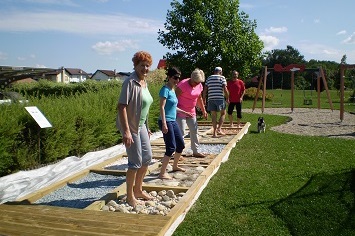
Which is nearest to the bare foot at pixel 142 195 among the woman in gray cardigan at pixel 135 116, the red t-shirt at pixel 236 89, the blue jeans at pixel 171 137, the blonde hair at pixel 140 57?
the woman in gray cardigan at pixel 135 116

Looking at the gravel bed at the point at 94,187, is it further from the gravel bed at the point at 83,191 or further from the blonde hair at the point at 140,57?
the blonde hair at the point at 140,57

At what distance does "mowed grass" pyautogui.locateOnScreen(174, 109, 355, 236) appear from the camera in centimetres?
409

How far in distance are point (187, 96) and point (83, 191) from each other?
8.28 feet

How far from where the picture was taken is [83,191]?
553 cm

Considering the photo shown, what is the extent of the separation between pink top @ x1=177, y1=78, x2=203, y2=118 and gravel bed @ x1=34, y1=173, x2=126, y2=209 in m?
1.71

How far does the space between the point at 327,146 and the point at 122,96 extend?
21.9 feet

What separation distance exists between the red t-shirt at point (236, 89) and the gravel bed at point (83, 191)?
6.30 metres

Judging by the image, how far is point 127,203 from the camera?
4.71 m

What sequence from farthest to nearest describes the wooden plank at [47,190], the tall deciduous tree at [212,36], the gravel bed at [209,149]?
the tall deciduous tree at [212,36], the gravel bed at [209,149], the wooden plank at [47,190]

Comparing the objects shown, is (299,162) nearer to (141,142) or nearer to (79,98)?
(141,142)

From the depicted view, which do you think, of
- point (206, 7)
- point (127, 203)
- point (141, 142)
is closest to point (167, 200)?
point (127, 203)

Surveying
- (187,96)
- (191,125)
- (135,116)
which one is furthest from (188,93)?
(135,116)

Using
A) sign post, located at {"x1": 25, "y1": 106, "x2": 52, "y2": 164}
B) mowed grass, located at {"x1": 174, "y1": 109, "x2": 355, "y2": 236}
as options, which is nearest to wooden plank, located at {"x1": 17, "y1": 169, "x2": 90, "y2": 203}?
sign post, located at {"x1": 25, "y1": 106, "x2": 52, "y2": 164}

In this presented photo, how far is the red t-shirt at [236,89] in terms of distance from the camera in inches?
459
